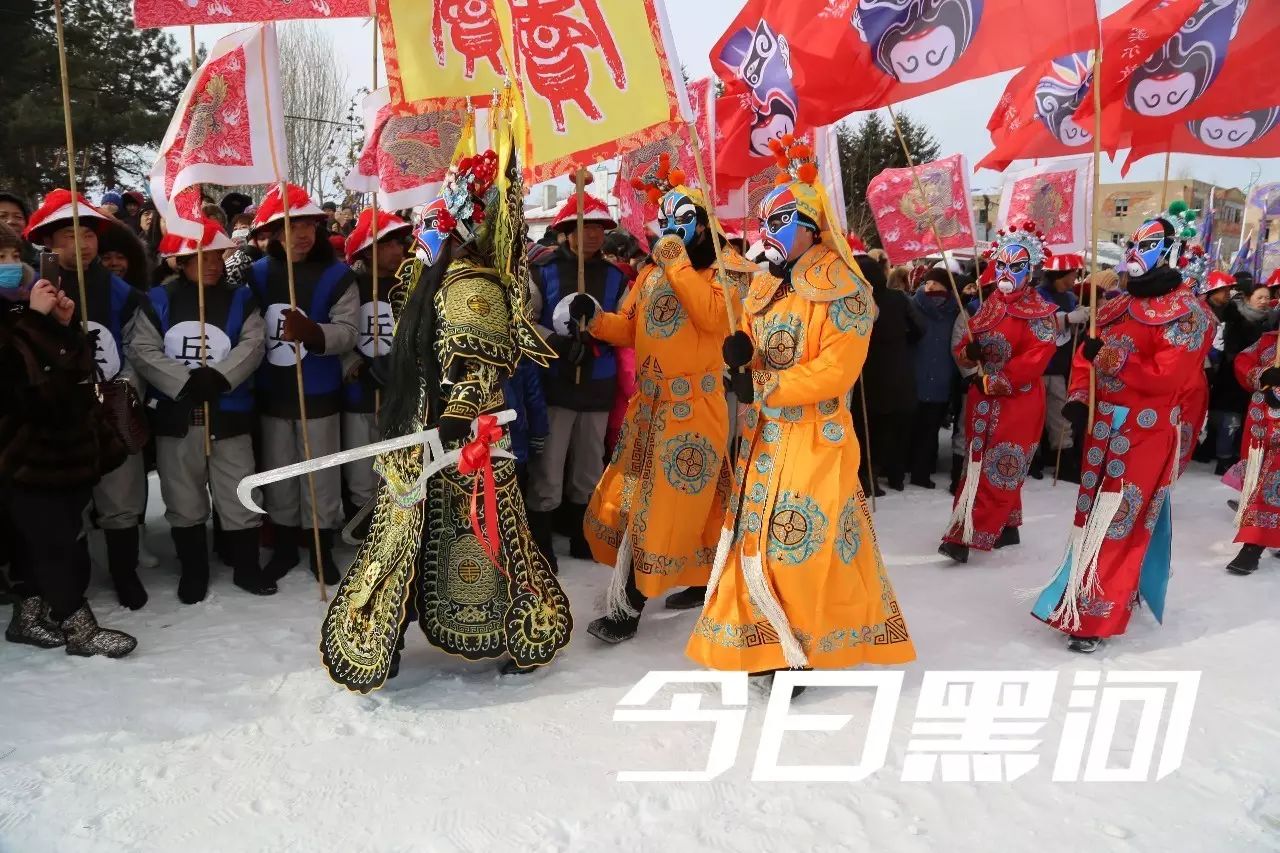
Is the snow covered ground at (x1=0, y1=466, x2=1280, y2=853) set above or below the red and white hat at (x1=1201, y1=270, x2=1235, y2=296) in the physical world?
below

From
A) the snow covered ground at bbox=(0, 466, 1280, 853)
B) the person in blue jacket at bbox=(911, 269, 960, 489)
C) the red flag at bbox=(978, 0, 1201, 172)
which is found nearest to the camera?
the snow covered ground at bbox=(0, 466, 1280, 853)

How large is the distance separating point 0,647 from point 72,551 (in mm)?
575

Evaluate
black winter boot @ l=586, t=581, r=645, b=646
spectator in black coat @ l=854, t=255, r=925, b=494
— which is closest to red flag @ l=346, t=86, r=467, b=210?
black winter boot @ l=586, t=581, r=645, b=646

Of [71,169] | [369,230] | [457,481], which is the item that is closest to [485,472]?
[457,481]

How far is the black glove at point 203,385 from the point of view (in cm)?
435

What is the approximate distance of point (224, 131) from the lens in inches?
169

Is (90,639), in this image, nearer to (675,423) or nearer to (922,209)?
(675,423)

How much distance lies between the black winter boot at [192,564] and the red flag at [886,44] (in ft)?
12.6

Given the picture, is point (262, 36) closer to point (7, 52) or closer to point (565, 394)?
point (565, 394)

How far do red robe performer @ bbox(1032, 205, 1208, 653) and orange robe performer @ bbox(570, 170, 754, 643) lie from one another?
1.72 m

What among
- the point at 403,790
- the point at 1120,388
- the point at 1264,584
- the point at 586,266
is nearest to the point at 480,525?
the point at 403,790

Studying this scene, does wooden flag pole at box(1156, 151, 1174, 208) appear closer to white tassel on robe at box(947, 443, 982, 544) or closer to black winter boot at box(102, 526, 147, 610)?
white tassel on robe at box(947, 443, 982, 544)

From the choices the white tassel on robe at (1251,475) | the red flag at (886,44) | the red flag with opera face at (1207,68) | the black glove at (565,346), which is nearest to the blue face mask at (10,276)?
the black glove at (565,346)

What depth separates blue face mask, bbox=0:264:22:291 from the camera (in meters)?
3.53
